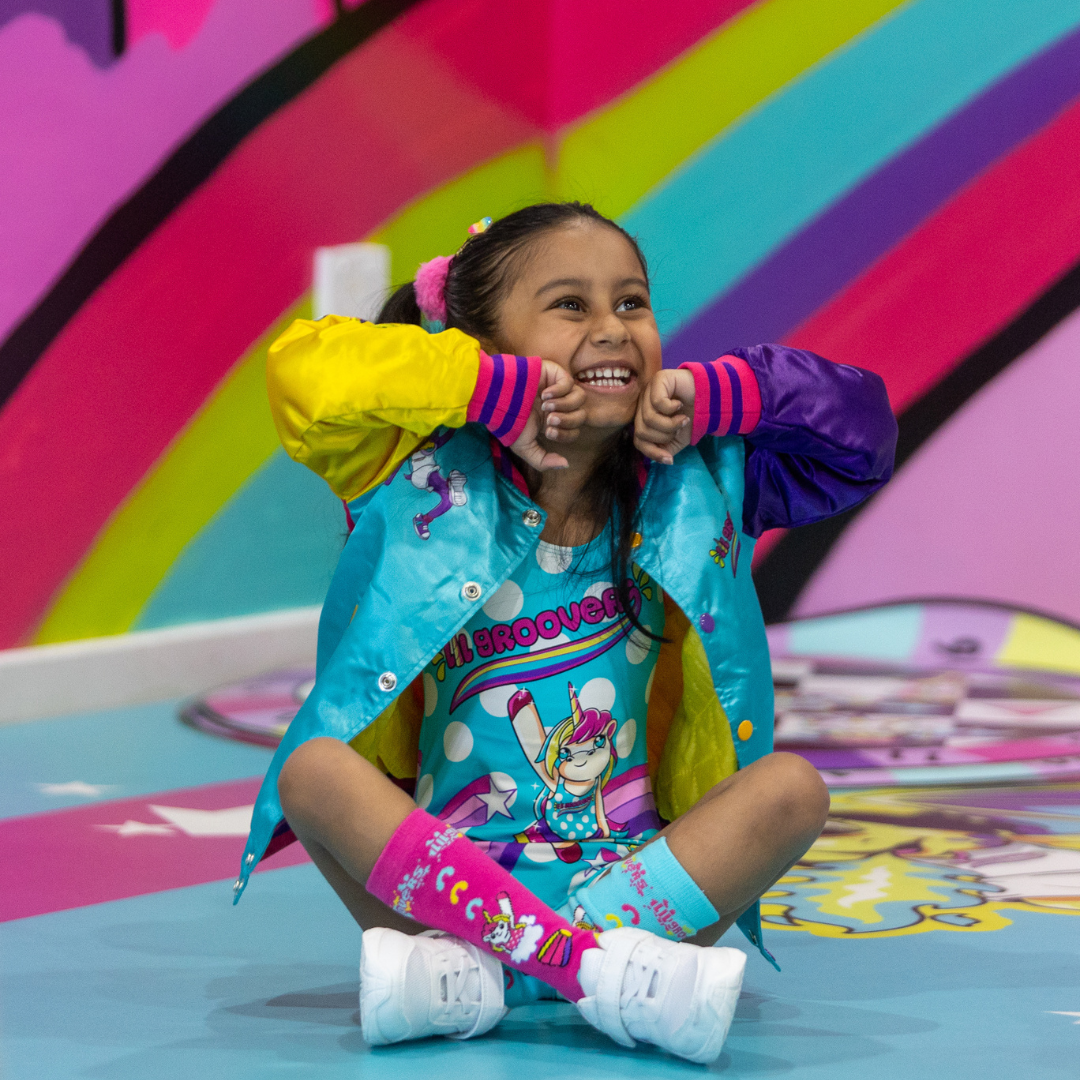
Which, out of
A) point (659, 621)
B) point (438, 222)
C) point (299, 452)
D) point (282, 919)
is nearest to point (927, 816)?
point (659, 621)

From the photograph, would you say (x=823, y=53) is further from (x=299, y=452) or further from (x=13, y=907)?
(x=13, y=907)

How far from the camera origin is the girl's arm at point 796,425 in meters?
1.06

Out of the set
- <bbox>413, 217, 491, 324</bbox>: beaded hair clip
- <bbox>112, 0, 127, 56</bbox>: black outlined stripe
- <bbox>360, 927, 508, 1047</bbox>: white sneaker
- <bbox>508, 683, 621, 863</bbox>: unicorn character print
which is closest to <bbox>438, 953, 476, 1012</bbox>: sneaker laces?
<bbox>360, 927, 508, 1047</bbox>: white sneaker

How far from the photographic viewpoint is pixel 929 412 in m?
2.33

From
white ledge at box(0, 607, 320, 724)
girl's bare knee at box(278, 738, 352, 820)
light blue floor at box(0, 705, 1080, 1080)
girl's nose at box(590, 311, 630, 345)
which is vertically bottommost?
light blue floor at box(0, 705, 1080, 1080)

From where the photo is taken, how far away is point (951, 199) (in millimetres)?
2299

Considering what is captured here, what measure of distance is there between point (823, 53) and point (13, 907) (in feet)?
5.85

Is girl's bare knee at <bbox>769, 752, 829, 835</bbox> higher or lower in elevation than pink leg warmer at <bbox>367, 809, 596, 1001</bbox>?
higher

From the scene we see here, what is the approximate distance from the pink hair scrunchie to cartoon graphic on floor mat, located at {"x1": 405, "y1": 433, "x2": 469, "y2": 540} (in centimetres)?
14

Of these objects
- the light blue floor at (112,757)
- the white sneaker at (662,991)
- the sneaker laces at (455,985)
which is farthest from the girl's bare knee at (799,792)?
the light blue floor at (112,757)

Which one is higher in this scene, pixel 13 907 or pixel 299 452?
pixel 299 452

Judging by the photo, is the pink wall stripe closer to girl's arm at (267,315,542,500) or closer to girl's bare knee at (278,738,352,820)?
girl's bare knee at (278,738,352,820)

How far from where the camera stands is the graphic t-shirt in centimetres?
103

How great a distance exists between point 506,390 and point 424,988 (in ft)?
1.28
